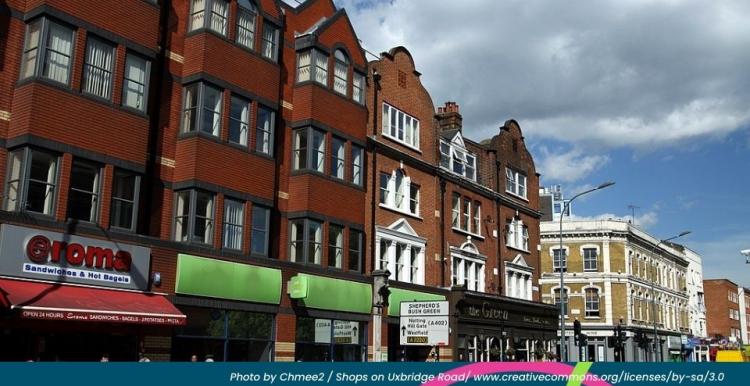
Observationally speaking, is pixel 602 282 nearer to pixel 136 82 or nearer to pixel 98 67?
pixel 136 82

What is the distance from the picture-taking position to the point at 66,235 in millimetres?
18844

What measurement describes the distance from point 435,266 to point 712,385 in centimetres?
2732

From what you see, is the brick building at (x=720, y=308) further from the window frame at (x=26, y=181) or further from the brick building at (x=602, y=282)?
the window frame at (x=26, y=181)

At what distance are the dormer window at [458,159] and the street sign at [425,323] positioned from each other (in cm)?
1216

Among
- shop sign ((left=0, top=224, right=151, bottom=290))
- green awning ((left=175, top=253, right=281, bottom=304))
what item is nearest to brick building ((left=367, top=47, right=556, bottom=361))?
green awning ((left=175, top=253, right=281, bottom=304))

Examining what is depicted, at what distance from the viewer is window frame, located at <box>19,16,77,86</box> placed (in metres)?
18.9

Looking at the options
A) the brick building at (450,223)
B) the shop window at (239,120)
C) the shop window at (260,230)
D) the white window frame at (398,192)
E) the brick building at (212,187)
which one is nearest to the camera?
the brick building at (212,187)

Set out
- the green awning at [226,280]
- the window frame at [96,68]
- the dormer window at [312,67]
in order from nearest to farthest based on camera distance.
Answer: the window frame at [96,68], the green awning at [226,280], the dormer window at [312,67]

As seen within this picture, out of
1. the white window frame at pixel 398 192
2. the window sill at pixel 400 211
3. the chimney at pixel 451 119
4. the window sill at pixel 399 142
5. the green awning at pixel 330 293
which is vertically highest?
the chimney at pixel 451 119

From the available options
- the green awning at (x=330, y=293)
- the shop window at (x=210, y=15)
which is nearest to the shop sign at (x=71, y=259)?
the green awning at (x=330, y=293)

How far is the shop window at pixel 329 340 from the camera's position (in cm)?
2590

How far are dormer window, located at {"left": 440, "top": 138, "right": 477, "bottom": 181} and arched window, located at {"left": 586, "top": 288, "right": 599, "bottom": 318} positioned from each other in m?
28.0

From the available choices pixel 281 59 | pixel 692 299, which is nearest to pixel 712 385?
pixel 281 59

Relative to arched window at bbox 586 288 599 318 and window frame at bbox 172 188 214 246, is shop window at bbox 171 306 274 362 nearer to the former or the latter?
window frame at bbox 172 188 214 246
